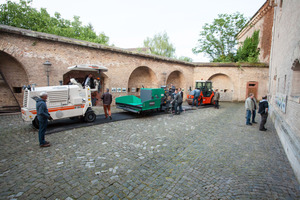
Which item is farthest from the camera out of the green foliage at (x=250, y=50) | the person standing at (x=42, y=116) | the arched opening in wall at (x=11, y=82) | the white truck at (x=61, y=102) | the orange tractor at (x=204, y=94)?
the green foliage at (x=250, y=50)

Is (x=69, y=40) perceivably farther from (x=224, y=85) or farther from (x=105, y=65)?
(x=224, y=85)

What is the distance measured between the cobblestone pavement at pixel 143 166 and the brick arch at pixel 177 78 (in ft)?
43.3

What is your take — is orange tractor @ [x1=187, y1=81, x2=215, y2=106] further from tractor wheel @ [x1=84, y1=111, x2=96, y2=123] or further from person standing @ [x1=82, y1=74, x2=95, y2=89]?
tractor wheel @ [x1=84, y1=111, x2=96, y2=123]

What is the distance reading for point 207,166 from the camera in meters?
3.78

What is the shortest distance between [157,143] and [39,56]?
8.92 metres

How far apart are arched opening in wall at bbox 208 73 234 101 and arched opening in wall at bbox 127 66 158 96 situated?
852cm

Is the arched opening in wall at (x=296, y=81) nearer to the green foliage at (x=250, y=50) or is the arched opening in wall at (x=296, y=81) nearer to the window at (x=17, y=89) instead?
the window at (x=17, y=89)

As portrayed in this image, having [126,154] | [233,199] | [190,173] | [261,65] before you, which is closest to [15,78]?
[126,154]

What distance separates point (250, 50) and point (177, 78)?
35.4 ft

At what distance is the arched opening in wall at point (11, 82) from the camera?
360 inches

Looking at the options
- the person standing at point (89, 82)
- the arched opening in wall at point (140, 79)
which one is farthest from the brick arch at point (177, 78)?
the person standing at point (89, 82)

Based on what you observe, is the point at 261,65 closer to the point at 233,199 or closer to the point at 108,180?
the point at 233,199

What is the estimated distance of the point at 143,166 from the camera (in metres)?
3.73

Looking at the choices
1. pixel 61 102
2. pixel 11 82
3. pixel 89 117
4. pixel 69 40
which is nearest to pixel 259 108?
pixel 89 117
